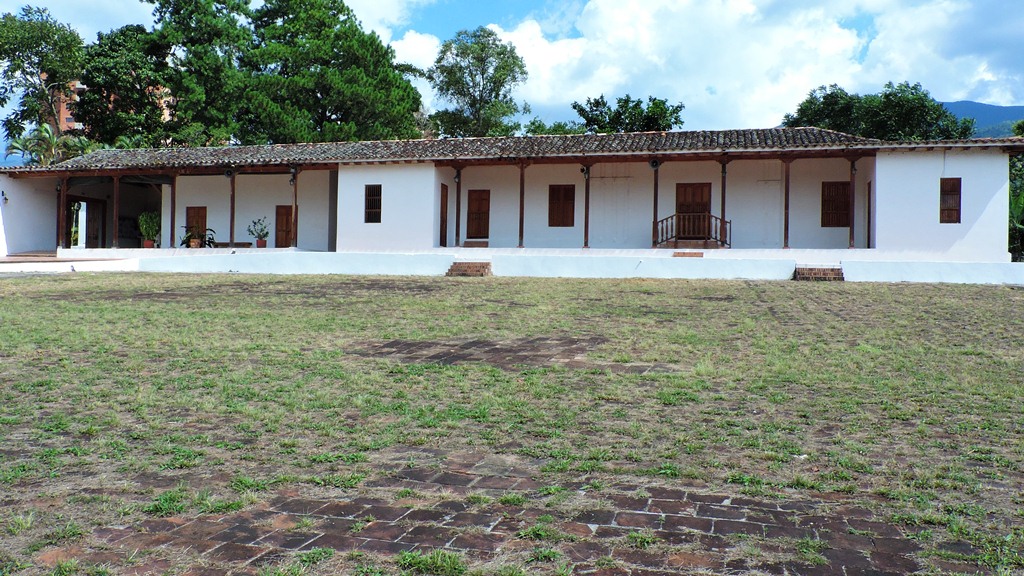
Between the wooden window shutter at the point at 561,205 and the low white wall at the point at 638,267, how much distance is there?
4.94 meters

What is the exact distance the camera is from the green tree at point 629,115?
31.5m

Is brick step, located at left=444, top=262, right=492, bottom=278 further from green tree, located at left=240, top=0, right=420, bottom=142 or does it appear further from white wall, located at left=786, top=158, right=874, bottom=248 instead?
green tree, located at left=240, top=0, right=420, bottom=142

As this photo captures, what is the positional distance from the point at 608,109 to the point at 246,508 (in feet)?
101

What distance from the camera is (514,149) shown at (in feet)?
67.2

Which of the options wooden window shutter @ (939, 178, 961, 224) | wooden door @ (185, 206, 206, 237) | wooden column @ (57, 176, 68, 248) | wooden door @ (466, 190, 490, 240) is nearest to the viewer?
wooden window shutter @ (939, 178, 961, 224)

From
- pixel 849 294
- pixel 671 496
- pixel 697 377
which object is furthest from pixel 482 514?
pixel 849 294

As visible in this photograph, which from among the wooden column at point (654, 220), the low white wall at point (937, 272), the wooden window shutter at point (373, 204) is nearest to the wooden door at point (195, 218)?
the wooden window shutter at point (373, 204)

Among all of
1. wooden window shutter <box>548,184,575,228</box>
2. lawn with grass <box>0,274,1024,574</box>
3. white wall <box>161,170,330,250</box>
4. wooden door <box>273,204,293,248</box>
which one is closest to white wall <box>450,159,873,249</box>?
wooden window shutter <box>548,184,575,228</box>

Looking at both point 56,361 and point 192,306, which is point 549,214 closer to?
point 192,306

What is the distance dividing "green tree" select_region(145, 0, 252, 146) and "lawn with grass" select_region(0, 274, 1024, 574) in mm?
26512

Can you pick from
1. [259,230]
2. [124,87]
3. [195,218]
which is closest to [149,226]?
[195,218]

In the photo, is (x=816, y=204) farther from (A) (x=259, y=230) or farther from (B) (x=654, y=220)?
(A) (x=259, y=230)

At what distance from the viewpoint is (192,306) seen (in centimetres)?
1056

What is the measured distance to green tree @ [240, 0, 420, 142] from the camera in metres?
33.1
